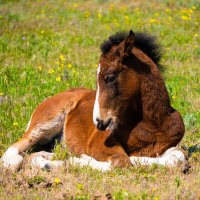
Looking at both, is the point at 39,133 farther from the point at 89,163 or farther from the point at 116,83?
the point at 116,83

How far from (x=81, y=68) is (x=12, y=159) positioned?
4.80 meters

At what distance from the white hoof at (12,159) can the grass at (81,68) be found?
20 cm

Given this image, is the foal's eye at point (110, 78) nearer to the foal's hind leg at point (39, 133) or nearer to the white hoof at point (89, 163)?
the white hoof at point (89, 163)

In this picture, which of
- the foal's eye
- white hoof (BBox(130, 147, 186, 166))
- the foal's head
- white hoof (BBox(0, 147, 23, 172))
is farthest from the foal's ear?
white hoof (BBox(0, 147, 23, 172))

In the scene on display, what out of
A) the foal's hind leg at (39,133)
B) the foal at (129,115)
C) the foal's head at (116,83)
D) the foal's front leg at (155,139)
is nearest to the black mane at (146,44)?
the foal at (129,115)

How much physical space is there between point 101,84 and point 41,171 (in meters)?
1.15

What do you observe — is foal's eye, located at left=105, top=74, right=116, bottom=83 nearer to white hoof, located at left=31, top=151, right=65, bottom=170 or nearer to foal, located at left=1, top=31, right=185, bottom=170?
foal, located at left=1, top=31, right=185, bottom=170

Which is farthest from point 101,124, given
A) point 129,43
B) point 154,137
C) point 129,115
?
point 129,43

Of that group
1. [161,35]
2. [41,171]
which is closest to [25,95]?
[41,171]

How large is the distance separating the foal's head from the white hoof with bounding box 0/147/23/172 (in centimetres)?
103

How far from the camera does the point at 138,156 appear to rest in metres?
7.13

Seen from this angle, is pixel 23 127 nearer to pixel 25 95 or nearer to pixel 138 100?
pixel 25 95

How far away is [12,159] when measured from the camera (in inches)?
288

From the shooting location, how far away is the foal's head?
7.00m
